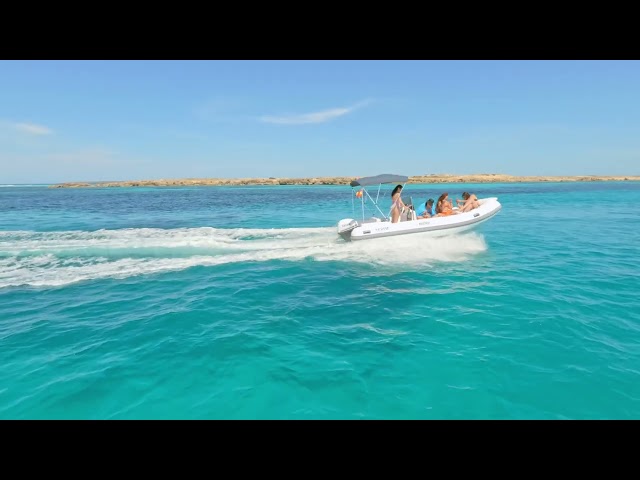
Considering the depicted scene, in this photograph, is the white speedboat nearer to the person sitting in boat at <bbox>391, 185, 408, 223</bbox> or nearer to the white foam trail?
the person sitting in boat at <bbox>391, 185, 408, 223</bbox>

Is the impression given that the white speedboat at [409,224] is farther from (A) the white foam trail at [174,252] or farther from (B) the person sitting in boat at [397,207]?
(A) the white foam trail at [174,252]

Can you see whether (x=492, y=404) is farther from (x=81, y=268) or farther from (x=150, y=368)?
(x=81, y=268)

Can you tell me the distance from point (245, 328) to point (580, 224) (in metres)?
22.4

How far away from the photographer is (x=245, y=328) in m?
6.98

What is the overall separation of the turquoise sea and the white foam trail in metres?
0.12

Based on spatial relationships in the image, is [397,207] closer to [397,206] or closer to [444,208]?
[397,206]

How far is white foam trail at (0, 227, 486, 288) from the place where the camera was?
10.8 m

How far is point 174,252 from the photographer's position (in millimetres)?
13141

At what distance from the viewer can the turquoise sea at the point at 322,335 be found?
4.78 metres

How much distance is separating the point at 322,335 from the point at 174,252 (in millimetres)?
8824

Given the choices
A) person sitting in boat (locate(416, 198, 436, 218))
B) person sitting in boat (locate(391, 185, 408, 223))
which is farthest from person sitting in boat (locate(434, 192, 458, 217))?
person sitting in boat (locate(391, 185, 408, 223))

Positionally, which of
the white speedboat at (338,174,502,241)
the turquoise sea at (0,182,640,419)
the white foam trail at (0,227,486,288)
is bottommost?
the turquoise sea at (0,182,640,419)

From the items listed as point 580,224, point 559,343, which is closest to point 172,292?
point 559,343

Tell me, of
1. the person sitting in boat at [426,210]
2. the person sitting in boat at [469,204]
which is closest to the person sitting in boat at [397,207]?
the person sitting in boat at [426,210]
